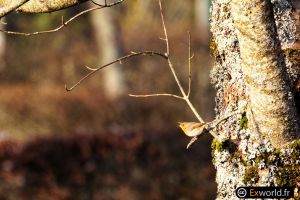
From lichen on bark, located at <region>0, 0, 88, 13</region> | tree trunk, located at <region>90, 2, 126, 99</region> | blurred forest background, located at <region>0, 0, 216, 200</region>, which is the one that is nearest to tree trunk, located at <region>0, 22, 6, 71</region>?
blurred forest background, located at <region>0, 0, 216, 200</region>

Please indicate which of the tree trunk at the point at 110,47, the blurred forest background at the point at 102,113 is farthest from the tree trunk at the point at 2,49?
the tree trunk at the point at 110,47

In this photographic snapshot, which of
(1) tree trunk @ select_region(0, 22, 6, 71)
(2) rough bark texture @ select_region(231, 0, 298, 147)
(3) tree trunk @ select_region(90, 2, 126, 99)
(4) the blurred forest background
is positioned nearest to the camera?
(2) rough bark texture @ select_region(231, 0, 298, 147)

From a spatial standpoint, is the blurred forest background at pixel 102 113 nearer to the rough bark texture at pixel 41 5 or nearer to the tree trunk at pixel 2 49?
the tree trunk at pixel 2 49

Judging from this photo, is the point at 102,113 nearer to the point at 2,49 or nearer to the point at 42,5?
the point at 2,49

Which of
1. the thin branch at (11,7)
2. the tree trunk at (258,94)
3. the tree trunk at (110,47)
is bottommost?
the tree trunk at (258,94)

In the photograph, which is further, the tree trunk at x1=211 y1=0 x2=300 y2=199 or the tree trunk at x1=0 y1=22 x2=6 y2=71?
the tree trunk at x1=0 y1=22 x2=6 y2=71

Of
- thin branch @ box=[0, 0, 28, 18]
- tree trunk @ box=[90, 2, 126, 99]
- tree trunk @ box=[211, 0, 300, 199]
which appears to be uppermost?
tree trunk @ box=[90, 2, 126, 99]

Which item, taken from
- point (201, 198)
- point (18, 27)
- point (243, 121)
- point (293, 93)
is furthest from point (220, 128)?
point (18, 27)

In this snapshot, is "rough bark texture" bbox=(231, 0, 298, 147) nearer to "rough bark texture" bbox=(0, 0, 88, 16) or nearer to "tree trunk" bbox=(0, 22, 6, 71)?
"rough bark texture" bbox=(0, 0, 88, 16)
